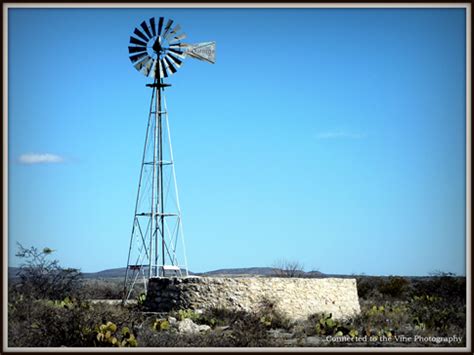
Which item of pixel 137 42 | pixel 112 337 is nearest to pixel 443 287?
pixel 137 42

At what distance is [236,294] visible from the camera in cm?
2483

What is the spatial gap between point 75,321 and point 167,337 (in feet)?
7.44

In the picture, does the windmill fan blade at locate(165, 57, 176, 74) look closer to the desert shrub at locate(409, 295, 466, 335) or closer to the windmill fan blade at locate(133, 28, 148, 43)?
the windmill fan blade at locate(133, 28, 148, 43)

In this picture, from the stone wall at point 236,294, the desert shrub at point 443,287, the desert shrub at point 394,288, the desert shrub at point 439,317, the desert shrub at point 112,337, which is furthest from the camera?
the desert shrub at point 394,288

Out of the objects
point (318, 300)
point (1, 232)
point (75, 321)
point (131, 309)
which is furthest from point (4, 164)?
point (318, 300)

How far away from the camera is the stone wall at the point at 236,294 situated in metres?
24.7

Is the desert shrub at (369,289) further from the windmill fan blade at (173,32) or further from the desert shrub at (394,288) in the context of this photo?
the windmill fan blade at (173,32)

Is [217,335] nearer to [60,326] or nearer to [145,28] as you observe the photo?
[60,326]

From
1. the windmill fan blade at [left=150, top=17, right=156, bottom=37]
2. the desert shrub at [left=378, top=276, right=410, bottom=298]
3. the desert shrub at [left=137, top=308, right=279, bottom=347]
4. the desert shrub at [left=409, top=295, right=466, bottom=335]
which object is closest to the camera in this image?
the desert shrub at [left=137, top=308, right=279, bottom=347]

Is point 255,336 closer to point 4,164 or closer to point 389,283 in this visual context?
point 4,164

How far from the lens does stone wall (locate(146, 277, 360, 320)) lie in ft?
81.1

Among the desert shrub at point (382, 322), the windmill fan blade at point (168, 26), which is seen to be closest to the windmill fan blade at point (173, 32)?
the windmill fan blade at point (168, 26)

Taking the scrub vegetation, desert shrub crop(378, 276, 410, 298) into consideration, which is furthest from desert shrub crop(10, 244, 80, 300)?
desert shrub crop(378, 276, 410, 298)

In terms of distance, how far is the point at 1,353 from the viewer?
1558 cm
